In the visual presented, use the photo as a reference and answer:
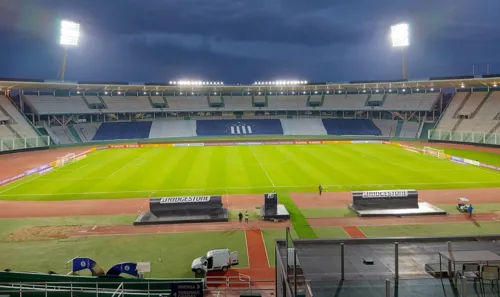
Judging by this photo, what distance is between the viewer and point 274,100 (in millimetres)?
102375

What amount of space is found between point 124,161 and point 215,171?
16.4m

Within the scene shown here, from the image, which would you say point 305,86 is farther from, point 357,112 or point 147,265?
point 147,265

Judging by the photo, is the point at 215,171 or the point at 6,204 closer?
the point at 6,204

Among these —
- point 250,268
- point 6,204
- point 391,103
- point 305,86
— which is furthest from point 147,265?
point 391,103

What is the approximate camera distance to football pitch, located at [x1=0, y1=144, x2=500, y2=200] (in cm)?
3544

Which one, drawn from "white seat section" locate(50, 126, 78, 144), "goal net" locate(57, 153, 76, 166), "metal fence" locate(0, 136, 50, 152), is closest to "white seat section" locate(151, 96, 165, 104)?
"white seat section" locate(50, 126, 78, 144)

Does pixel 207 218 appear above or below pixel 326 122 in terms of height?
below

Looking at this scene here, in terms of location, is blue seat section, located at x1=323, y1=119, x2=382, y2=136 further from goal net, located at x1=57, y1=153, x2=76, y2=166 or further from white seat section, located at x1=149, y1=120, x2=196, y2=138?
goal net, located at x1=57, y1=153, x2=76, y2=166

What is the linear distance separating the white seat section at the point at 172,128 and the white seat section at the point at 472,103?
58379 millimetres

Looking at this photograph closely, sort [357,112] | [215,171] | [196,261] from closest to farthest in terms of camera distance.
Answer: [196,261]
[215,171]
[357,112]

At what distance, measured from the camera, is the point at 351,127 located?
3676 inches

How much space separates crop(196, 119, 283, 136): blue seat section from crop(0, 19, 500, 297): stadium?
58 centimetres

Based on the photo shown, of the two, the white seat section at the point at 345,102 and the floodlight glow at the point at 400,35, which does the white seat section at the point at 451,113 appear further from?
the white seat section at the point at 345,102

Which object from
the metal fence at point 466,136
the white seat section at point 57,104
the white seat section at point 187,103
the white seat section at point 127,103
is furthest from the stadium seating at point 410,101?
the white seat section at point 57,104
